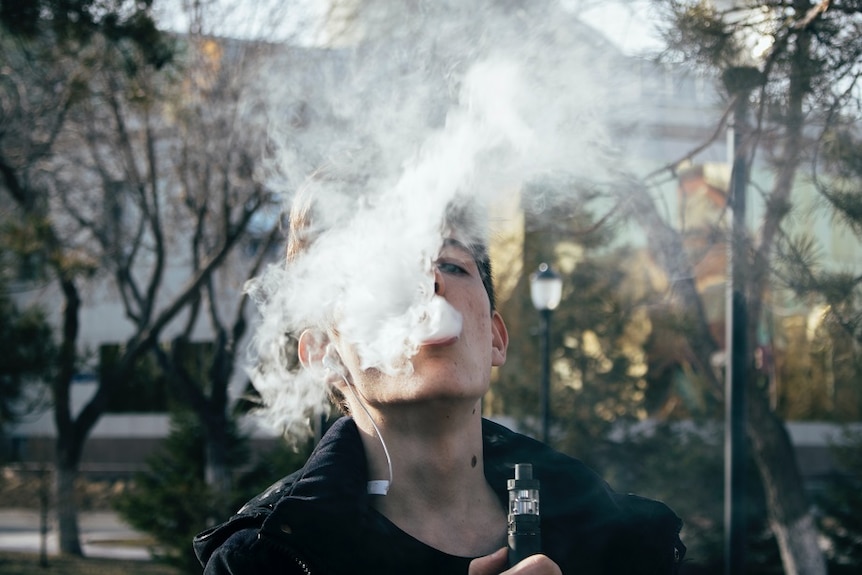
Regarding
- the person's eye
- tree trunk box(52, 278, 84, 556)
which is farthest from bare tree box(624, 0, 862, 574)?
tree trunk box(52, 278, 84, 556)

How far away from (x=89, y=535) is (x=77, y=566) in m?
5.65

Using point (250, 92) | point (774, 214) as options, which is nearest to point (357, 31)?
point (250, 92)

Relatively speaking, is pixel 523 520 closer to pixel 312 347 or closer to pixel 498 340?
pixel 498 340

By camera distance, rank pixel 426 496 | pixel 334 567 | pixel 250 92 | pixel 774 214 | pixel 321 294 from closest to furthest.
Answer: pixel 334 567 → pixel 426 496 → pixel 321 294 → pixel 774 214 → pixel 250 92

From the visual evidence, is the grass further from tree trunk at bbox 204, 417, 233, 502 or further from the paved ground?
tree trunk at bbox 204, 417, 233, 502

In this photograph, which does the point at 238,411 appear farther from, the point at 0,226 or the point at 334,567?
the point at 334,567

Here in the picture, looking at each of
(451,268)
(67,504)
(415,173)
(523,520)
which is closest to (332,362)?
(451,268)

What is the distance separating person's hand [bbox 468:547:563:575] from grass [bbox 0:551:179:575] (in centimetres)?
1167

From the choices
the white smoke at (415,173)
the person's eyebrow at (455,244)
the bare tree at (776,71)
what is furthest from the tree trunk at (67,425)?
the person's eyebrow at (455,244)

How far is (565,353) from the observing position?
14.0 meters

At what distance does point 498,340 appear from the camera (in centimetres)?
225

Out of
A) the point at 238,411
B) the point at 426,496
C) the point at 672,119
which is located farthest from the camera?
the point at 238,411

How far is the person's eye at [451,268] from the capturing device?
81.9 inches

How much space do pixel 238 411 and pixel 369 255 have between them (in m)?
12.0
